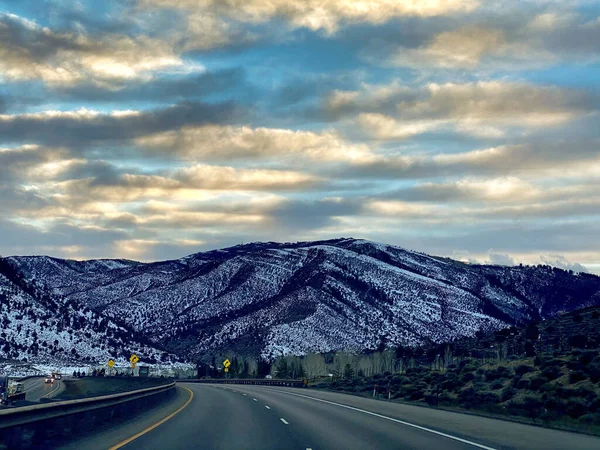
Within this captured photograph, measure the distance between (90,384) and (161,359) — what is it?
102 metres

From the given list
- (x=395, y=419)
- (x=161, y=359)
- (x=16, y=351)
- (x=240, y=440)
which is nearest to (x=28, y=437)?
(x=240, y=440)

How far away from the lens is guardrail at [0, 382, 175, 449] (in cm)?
1457

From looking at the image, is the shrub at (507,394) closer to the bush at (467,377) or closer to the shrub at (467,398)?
the shrub at (467,398)

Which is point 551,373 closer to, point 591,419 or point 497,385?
point 497,385

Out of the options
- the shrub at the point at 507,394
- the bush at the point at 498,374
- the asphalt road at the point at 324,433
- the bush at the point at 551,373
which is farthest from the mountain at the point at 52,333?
the asphalt road at the point at 324,433

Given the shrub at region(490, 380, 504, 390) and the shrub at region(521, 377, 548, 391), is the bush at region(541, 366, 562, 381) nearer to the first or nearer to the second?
the shrub at region(521, 377, 548, 391)

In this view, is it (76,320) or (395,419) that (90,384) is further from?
(76,320)

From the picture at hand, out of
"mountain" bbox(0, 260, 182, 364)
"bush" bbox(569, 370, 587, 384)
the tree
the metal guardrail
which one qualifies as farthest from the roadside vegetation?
"mountain" bbox(0, 260, 182, 364)

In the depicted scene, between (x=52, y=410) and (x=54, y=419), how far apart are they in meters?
0.41

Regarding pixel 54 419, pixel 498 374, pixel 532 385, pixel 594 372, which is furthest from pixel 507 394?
pixel 54 419

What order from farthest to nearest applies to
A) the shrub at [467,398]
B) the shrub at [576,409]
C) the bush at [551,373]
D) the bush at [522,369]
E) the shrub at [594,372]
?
the bush at [522,369] < the bush at [551,373] < the shrub at [594,372] < the shrub at [467,398] < the shrub at [576,409]

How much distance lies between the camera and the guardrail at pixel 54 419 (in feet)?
47.8

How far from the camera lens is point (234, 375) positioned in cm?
15550

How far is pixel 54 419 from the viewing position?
17250 mm
